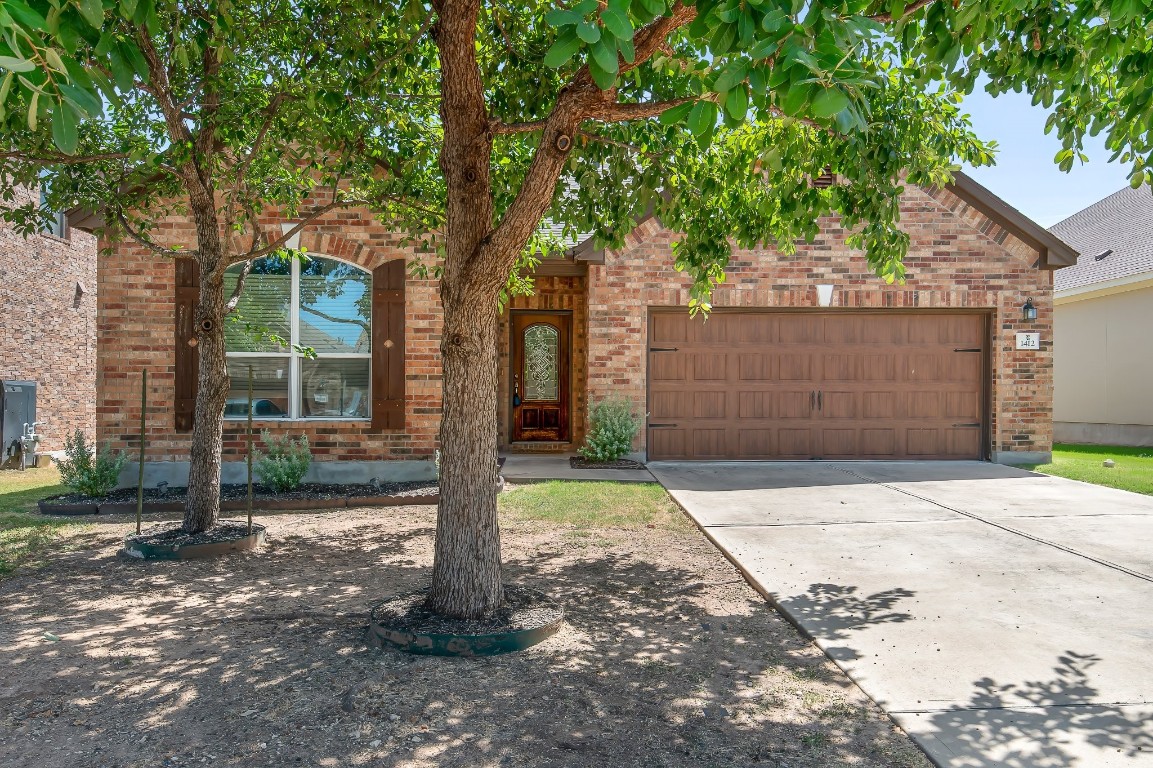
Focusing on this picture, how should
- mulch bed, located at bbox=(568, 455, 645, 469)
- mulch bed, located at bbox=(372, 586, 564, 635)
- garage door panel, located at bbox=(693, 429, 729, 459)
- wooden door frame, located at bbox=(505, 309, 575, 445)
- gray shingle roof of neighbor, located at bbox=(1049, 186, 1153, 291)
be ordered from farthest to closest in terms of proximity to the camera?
1. gray shingle roof of neighbor, located at bbox=(1049, 186, 1153, 291)
2. wooden door frame, located at bbox=(505, 309, 575, 445)
3. garage door panel, located at bbox=(693, 429, 729, 459)
4. mulch bed, located at bbox=(568, 455, 645, 469)
5. mulch bed, located at bbox=(372, 586, 564, 635)

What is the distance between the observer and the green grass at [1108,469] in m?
9.77

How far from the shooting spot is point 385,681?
383 centimetres

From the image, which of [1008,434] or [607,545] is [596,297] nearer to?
[607,545]

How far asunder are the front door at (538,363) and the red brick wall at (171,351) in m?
3.79

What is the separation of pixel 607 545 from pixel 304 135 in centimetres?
422

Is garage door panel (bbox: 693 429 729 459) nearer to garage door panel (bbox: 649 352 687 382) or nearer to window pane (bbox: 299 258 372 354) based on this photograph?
garage door panel (bbox: 649 352 687 382)

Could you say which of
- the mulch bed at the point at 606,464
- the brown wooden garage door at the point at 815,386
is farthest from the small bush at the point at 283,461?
the brown wooden garage door at the point at 815,386

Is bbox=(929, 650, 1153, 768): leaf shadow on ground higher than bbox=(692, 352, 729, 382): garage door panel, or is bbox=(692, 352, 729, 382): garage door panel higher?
bbox=(692, 352, 729, 382): garage door panel

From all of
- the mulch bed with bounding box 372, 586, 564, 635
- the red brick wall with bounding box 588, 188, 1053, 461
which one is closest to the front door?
the red brick wall with bounding box 588, 188, 1053, 461

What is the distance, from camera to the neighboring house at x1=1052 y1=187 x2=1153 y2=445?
14.9 m

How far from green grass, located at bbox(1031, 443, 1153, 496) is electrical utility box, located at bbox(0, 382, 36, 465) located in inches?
600

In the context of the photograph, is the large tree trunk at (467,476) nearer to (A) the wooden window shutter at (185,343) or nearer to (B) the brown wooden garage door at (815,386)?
(A) the wooden window shutter at (185,343)

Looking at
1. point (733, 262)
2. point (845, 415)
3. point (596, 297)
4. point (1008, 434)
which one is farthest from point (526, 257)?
point (1008, 434)

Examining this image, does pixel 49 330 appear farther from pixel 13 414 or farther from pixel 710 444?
pixel 710 444
